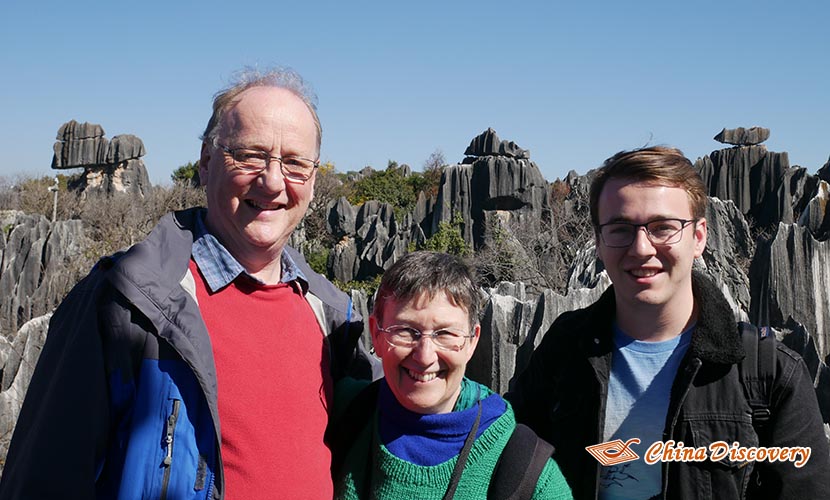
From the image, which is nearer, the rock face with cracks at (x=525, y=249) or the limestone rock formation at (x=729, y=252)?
the rock face with cracks at (x=525, y=249)

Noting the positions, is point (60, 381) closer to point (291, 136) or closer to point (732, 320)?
point (291, 136)

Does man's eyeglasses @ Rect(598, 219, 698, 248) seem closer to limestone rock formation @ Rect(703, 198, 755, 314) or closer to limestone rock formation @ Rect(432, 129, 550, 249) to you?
limestone rock formation @ Rect(703, 198, 755, 314)

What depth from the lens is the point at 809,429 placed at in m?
2.02

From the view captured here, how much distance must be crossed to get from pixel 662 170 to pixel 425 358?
2.92 ft

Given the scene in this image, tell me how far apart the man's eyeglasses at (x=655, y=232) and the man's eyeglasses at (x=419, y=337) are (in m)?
0.57

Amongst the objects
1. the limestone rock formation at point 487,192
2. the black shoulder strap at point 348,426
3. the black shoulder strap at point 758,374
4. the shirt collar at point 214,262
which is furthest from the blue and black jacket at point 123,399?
the limestone rock formation at point 487,192

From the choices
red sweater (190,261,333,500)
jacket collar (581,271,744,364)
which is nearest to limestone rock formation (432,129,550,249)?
jacket collar (581,271,744,364)

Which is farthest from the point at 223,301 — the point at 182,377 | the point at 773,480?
the point at 773,480

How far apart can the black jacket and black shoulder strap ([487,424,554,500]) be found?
0.31 m

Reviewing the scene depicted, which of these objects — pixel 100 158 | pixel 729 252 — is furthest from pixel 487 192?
pixel 100 158

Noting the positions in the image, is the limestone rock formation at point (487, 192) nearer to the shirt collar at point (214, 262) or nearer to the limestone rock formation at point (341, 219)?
the limestone rock formation at point (341, 219)

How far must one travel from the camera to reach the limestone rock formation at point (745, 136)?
28859 millimetres

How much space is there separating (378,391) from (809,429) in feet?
4.04

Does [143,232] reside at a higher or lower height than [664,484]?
higher
